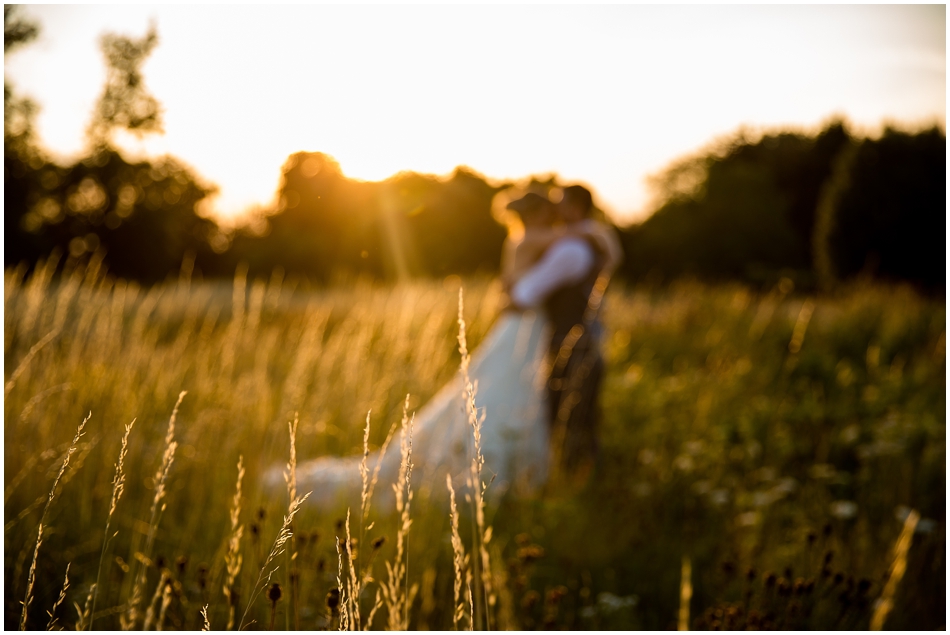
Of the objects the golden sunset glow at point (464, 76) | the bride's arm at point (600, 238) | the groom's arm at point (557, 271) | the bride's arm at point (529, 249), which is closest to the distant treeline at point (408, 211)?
the golden sunset glow at point (464, 76)

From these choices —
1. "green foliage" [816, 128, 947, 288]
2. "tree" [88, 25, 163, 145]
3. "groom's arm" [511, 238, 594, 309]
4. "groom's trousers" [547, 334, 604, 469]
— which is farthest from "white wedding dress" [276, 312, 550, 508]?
"green foliage" [816, 128, 947, 288]

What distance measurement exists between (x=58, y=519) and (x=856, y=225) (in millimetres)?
8184

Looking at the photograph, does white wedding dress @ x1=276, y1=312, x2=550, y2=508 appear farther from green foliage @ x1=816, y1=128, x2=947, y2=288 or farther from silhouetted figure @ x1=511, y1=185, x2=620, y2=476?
green foliage @ x1=816, y1=128, x2=947, y2=288

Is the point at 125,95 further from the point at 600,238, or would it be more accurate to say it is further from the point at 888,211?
the point at 888,211

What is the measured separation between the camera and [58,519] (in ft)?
6.82

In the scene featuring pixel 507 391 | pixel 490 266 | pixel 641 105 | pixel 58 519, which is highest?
pixel 641 105

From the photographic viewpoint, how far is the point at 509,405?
10.8 feet

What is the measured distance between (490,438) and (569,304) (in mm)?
850

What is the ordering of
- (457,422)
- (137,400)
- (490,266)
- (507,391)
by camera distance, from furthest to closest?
(490,266)
(507,391)
(457,422)
(137,400)

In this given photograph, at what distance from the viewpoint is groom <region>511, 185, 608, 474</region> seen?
3.15 meters

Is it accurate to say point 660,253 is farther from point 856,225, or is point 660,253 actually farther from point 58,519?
point 58,519

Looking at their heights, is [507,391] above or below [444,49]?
below

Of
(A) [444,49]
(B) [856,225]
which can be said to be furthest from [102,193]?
(B) [856,225]

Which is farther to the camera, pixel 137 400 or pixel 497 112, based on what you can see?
pixel 137 400
